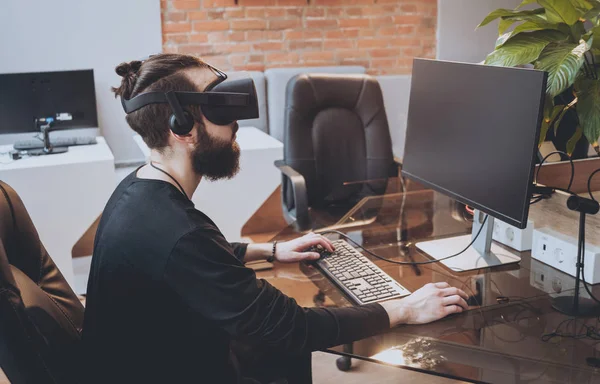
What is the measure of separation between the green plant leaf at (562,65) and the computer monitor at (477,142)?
12cm

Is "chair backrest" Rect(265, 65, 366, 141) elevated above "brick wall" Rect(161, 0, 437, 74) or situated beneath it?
situated beneath

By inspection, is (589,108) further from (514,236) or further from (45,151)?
(45,151)

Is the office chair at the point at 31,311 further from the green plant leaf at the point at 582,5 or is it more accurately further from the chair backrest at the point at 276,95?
the chair backrest at the point at 276,95

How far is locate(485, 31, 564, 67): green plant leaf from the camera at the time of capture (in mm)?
1643

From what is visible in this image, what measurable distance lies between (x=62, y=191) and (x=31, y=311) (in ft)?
6.70

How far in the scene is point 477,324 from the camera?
142 centimetres

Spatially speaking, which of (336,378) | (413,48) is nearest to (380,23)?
(413,48)

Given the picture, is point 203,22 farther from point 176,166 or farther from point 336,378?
point 176,166

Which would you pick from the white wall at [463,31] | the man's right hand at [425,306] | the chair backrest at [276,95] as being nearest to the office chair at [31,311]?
the man's right hand at [425,306]

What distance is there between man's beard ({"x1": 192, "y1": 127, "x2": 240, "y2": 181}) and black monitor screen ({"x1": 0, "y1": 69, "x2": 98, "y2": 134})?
2208mm

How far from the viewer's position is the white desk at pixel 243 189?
11.2 feet

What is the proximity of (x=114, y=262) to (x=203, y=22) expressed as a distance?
306 centimetres

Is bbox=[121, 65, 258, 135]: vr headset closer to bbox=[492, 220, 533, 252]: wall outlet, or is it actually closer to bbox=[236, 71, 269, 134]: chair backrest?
bbox=[492, 220, 533, 252]: wall outlet

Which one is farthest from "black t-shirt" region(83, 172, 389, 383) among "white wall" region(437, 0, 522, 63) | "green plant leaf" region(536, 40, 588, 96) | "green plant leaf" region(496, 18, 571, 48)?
"white wall" region(437, 0, 522, 63)
